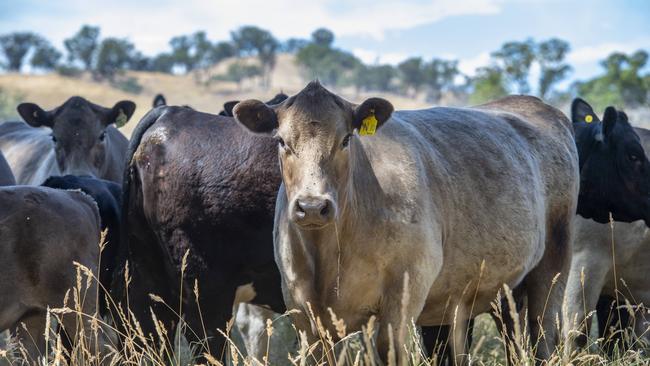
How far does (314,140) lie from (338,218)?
45 centimetres

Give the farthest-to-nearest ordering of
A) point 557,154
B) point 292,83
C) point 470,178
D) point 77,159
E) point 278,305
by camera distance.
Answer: point 292,83, point 77,159, point 557,154, point 278,305, point 470,178

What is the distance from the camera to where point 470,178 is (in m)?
5.74

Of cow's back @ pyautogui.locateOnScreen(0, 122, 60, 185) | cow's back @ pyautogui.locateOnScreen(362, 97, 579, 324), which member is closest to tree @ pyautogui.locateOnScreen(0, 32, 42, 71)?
cow's back @ pyautogui.locateOnScreen(0, 122, 60, 185)

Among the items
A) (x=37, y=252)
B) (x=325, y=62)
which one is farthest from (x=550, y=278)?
(x=325, y=62)

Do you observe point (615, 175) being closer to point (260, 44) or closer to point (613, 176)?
point (613, 176)

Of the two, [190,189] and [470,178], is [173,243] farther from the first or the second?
[470,178]

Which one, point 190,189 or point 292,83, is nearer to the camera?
point 190,189

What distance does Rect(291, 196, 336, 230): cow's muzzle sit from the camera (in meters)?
4.35

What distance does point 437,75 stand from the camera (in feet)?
297

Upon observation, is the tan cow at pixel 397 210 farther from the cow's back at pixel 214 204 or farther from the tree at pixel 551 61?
the tree at pixel 551 61

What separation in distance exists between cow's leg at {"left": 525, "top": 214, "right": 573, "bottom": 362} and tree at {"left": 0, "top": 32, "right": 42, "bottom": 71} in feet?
261

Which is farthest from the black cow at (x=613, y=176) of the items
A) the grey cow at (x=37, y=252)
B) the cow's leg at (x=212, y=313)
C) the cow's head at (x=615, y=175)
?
the grey cow at (x=37, y=252)

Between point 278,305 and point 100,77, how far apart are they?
73.8 meters

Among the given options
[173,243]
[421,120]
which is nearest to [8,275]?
[173,243]
